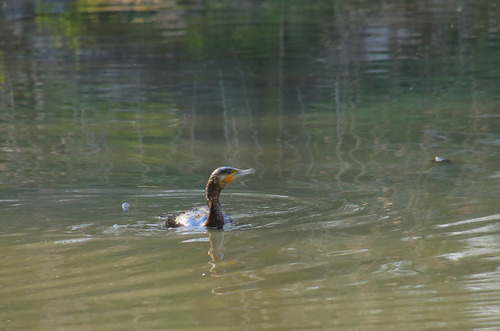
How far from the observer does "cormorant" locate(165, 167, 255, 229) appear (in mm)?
10195

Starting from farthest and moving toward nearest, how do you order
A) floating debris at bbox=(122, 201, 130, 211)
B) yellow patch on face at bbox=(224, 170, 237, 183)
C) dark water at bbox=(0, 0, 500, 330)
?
floating debris at bbox=(122, 201, 130, 211) → yellow patch on face at bbox=(224, 170, 237, 183) → dark water at bbox=(0, 0, 500, 330)

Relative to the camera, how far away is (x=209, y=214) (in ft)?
33.7

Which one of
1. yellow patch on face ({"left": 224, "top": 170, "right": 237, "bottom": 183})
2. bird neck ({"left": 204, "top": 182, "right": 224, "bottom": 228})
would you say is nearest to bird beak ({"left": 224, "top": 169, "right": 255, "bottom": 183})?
yellow patch on face ({"left": 224, "top": 170, "right": 237, "bottom": 183})

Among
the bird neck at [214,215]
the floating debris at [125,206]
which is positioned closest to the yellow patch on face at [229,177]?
the bird neck at [214,215]

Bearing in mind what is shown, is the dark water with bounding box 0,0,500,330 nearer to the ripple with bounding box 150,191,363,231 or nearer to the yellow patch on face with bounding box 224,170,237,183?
the ripple with bounding box 150,191,363,231

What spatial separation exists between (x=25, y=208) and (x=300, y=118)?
22.0ft

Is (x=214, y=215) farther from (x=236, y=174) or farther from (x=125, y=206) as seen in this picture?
(x=125, y=206)

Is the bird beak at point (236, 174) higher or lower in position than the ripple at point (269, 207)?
higher

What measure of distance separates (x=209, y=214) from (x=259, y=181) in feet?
7.04

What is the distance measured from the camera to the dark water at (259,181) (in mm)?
7336

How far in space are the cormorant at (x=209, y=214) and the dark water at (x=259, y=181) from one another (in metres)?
0.20

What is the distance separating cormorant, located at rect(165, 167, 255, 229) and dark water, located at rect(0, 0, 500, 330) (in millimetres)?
199

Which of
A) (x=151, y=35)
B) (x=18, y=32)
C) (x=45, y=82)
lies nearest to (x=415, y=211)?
Result: (x=45, y=82)

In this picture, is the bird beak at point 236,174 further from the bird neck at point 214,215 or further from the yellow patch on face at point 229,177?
the bird neck at point 214,215
